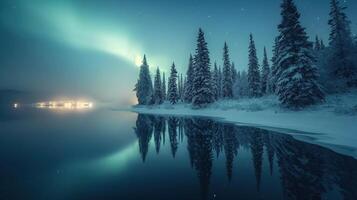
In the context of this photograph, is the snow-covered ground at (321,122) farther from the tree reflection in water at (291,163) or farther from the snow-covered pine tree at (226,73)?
the snow-covered pine tree at (226,73)

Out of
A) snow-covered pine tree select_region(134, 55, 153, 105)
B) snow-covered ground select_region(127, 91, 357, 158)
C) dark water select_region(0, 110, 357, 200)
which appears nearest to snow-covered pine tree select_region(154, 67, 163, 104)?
snow-covered pine tree select_region(134, 55, 153, 105)

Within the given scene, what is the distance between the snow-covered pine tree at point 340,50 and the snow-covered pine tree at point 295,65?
8641mm

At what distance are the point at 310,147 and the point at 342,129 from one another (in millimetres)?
4761

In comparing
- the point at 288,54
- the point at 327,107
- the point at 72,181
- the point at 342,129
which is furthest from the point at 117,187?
the point at 288,54

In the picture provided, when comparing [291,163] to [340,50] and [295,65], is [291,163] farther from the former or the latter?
[340,50]

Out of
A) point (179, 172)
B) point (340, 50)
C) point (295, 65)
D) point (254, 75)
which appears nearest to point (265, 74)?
point (254, 75)

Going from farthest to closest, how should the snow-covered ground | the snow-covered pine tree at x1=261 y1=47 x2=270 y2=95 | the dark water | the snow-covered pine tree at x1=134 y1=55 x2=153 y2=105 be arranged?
the snow-covered pine tree at x1=134 y1=55 x2=153 y2=105
the snow-covered pine tree at x1=261 y1=47 x2=270 y2=95
the snow-covered ground
the dark water

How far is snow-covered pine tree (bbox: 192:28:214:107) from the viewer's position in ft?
122

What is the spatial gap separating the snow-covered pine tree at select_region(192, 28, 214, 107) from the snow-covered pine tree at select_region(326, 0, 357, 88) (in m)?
18.6

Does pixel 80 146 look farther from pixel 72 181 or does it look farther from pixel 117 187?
pixel 117 187

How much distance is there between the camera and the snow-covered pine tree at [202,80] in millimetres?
37156

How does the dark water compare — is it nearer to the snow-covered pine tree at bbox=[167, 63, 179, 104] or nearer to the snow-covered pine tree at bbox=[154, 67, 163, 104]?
the snow-covered pine tree at bbox=[167, 63, 179, 104]

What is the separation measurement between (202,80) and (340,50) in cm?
2174

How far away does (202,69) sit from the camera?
38.7 meters
